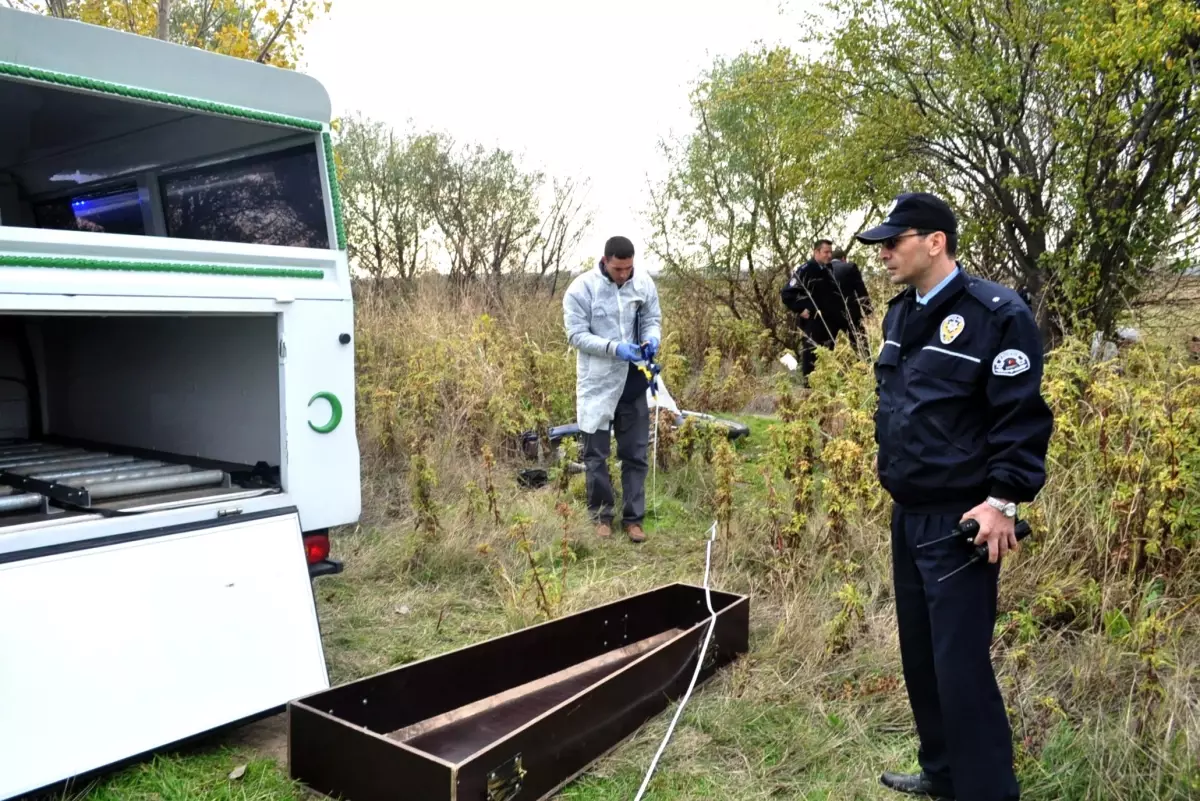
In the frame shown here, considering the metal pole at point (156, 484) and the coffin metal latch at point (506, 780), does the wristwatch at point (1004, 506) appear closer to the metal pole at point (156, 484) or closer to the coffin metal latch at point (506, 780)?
the coffin metal latch at point (506, 780)

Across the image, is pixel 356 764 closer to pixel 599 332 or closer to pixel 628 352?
pixel 628 352

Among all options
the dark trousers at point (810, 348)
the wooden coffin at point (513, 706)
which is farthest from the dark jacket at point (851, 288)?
the wooden coffin at point (513, 706)

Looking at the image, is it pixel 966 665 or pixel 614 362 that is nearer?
pixel 966 665

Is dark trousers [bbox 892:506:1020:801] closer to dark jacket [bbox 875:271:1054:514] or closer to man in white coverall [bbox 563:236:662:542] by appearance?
dark jacket [bbox 875:271:1054:514]

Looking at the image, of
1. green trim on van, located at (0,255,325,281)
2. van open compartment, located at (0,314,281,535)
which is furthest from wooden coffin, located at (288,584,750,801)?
green trim on van, located at (0,255,325,281)

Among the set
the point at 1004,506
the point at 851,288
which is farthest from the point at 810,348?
the point at 1004,506

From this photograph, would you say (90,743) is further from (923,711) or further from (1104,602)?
(1104,602)

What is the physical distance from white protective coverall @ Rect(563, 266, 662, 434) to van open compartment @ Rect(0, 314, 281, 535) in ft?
6.95

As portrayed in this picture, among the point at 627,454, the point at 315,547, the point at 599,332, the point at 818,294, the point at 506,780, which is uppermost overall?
the point at 818,294

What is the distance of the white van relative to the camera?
287 centimetres

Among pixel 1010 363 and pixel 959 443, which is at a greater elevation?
pixel 1010 363

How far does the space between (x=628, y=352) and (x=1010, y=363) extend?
3217 mm

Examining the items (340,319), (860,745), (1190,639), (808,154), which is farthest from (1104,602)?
(808,154)

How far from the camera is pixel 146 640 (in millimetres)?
3037
